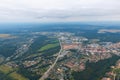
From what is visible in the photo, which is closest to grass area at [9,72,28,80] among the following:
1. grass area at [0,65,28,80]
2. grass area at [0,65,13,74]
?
grass area at [0,65,28,80]

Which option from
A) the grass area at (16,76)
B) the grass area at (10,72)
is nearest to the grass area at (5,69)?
the grass area at (10,72)

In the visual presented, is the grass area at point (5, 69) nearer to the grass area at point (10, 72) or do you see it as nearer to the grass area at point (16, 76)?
the grass area at point (10, 72)

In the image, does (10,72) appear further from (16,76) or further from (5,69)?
(16,76)

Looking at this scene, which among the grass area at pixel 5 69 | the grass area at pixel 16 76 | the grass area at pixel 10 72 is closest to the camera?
the grass area at pixel 16 76

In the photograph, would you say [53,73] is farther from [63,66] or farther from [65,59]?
[65,59]

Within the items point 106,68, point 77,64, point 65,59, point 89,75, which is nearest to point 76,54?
point 65,59

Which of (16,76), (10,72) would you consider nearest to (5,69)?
(10,72)

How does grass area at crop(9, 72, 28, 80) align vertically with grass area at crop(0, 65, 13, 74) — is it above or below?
below

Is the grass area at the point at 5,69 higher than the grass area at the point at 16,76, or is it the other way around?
the grass area at the point at 5,69

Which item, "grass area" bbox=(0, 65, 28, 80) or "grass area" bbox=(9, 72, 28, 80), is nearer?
"grass area" bbox=(9, 72, 28, 80)

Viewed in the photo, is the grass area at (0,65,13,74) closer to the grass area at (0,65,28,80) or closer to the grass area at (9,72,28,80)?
the grass area at (0,65,28,80)

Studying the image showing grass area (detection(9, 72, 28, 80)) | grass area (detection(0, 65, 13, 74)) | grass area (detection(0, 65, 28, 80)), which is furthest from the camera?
grass area (detection(0, 65, 13, 74))

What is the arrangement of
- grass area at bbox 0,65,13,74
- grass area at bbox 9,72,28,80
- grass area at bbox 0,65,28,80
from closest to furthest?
grass area at bbox 9,72,28,80 → grass area at bbox 0,65,28,80 → grass area at bbox 0,65,13,74
